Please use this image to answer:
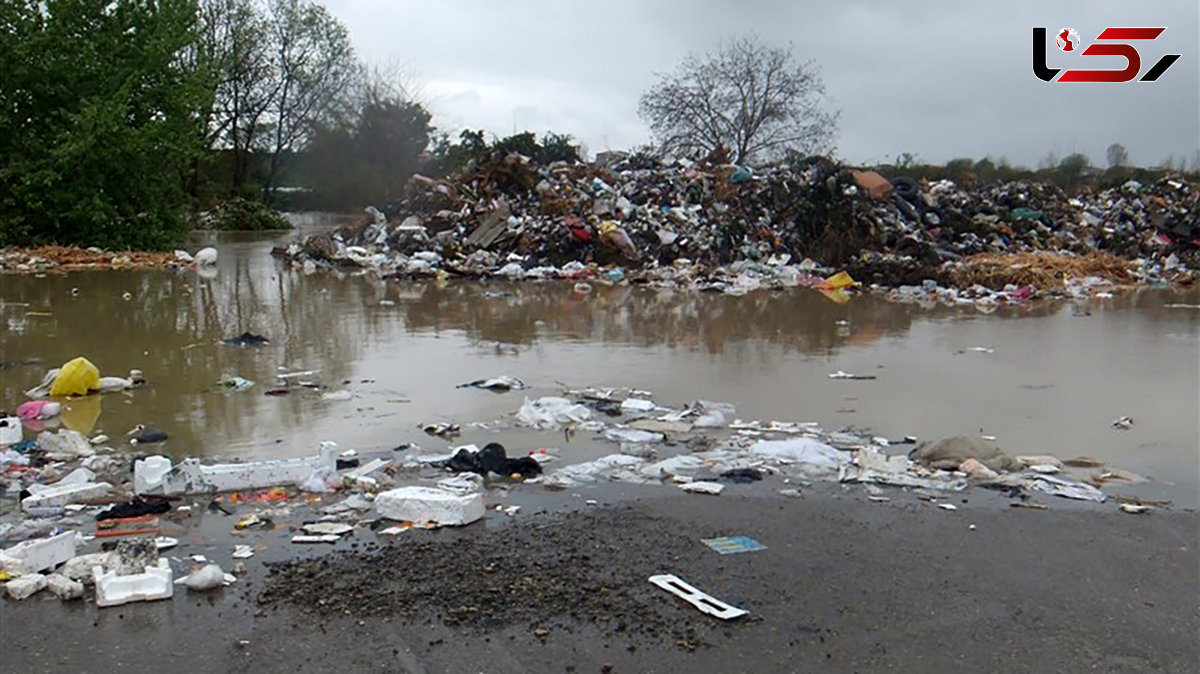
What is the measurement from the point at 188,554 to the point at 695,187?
52.2ft

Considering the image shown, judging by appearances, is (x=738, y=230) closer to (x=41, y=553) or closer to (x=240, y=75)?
(x=41, y=553)

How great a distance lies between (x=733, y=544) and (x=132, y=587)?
6.77 ft

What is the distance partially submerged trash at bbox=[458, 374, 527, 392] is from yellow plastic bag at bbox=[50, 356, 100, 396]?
7.50ft

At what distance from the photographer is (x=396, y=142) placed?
38.7 meters

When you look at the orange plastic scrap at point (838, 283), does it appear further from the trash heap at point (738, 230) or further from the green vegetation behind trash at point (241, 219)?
the green vegetation behind trash at point (241, 219)

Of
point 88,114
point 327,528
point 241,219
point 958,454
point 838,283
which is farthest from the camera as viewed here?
point 241,219

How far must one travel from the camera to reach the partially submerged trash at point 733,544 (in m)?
3.61

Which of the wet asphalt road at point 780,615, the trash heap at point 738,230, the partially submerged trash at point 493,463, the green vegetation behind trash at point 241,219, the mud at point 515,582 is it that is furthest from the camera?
the green vegetation behind trash at point 241,219

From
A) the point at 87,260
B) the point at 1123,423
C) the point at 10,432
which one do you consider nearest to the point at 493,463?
the point at 10,432

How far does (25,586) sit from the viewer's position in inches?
122

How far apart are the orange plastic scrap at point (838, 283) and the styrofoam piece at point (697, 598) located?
36.9 feet

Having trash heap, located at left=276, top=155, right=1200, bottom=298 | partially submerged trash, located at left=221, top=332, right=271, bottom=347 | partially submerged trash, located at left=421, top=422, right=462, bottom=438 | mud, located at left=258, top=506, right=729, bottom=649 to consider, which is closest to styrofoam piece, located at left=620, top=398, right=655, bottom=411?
partially submerged trash, located at left=421, top=422, right=462, bottom=438

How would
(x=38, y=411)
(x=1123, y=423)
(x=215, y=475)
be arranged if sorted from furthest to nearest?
(x=1123, y=423)
(x=38, y=411)
(x=215, y=475)

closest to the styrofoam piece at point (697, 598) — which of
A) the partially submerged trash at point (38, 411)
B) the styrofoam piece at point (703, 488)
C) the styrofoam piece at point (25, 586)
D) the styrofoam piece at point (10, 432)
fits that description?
the styrofoam piece at point (703, 488)
